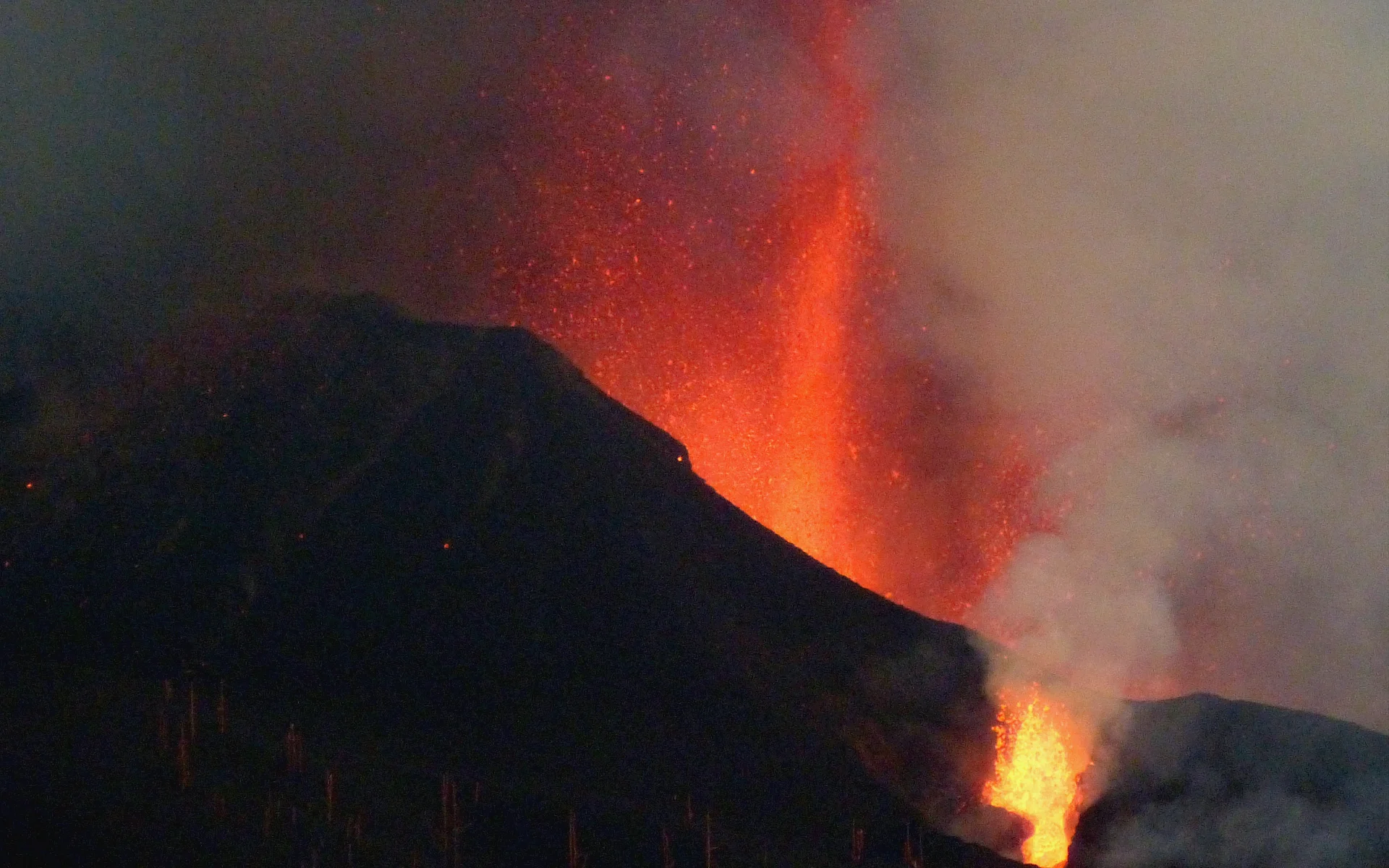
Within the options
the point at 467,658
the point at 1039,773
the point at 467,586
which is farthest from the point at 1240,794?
the point at 467,586

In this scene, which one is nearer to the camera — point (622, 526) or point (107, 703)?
point (107, 703)

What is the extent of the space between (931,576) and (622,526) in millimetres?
14839

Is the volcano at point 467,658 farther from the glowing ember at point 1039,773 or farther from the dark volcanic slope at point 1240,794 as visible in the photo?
the glowing ember at point 1039,773

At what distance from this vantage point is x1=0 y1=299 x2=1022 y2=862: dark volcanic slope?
15.5m

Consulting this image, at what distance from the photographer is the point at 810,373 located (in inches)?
1280

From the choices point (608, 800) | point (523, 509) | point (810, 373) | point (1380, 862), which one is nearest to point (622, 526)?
point (523, 509)

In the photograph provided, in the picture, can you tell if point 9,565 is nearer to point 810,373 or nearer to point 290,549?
point 290,549

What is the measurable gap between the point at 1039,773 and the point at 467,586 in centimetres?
759

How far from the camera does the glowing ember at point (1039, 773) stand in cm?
1730

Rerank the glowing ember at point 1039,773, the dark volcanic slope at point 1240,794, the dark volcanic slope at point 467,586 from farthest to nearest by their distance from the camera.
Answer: the glowing ember at point 1039,773
the dark volcanic slope at point 1240,794
the dark volcanic slope at point 467,586

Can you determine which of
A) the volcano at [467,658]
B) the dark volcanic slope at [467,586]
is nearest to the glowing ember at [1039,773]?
the volcano at [467,658]

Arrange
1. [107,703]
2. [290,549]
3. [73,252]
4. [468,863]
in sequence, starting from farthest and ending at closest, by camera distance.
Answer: [73,252] → [290,549] → [107,703] → [468,863]

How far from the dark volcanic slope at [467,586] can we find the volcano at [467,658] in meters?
0.04

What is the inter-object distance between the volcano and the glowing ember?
322 mm
